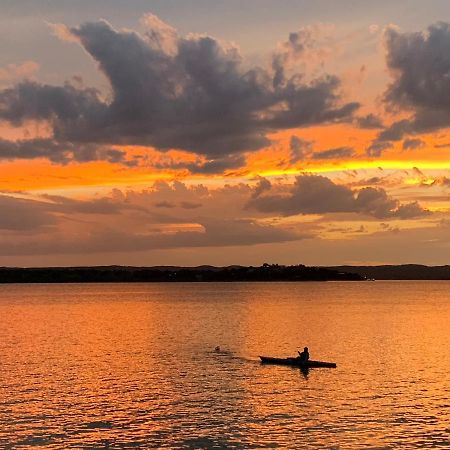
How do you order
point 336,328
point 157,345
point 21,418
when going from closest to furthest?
point 21,418 → point 157,345 → point 336,328

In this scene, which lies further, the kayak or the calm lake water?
the kayak

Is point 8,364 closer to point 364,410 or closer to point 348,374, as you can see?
point 348,374

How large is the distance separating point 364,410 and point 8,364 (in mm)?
44445

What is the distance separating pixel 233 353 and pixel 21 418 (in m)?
43.3

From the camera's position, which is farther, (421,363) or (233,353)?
(233,353)

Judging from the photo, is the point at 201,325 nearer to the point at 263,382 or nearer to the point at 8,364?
the point at 8,364

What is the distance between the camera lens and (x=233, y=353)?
91.3m

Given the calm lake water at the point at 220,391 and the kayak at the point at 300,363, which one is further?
the kayak at the point at 300,363

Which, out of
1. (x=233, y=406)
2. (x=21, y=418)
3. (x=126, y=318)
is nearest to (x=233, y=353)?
(x=233, y=406)

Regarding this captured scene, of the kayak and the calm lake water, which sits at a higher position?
the kayak

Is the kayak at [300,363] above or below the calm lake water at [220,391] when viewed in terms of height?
above

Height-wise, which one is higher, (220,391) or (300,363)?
(300,363)

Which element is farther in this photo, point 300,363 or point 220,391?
point 300,363

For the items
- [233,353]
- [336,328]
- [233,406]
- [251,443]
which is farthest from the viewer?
[336,328]
